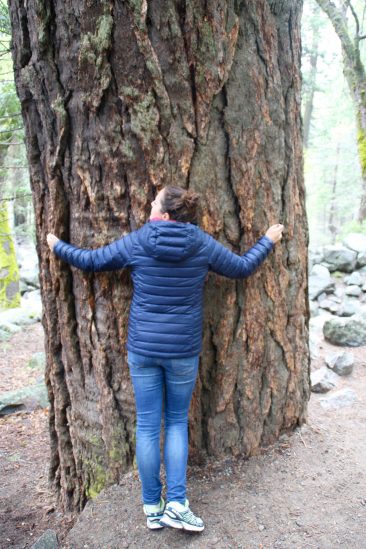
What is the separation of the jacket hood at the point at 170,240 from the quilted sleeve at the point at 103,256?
0.52 ft

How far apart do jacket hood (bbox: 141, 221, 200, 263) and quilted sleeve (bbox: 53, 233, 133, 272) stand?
0.52ft

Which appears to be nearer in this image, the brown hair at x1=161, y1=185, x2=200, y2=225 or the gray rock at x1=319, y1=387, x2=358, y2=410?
the brown hair at x1=161, y1=185, x2=200, y2=225

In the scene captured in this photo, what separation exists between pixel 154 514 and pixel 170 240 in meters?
1.79

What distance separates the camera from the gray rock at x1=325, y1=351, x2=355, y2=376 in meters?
5.60

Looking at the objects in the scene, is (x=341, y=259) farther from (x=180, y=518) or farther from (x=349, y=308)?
(x=180, y=518)

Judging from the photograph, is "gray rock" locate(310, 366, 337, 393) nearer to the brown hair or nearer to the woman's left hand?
the brown hair

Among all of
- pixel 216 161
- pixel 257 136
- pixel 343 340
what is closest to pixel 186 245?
pixel 216 161

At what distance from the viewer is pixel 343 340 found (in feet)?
21.9

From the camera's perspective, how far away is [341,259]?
10.9 m

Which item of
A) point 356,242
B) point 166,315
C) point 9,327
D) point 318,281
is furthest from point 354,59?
point 9,327

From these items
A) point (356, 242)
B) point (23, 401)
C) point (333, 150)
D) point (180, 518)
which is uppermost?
point (333, 150)

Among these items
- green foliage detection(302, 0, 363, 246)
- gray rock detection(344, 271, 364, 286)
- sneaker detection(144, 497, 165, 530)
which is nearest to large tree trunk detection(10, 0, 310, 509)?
sneaker detection(144, 497, 165, 530)

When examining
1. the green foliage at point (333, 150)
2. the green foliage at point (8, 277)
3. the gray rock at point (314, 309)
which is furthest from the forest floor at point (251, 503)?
the green foliage at point (333, 150)

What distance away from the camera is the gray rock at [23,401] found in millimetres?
5957
